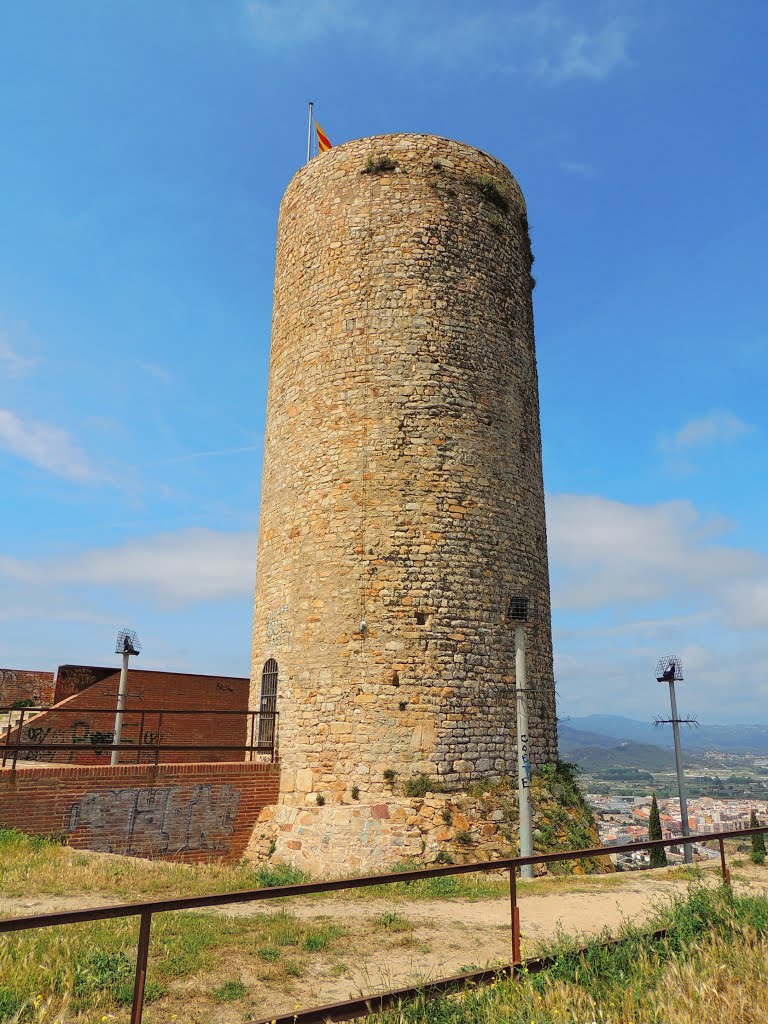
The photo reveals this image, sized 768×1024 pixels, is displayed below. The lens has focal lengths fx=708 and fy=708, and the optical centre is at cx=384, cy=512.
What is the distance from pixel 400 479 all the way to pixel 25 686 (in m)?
15.8

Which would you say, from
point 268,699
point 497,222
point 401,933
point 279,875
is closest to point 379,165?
point 497,222

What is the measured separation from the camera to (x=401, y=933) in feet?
23.6

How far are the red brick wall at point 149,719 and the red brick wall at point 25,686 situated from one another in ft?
5.61

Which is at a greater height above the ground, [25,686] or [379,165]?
[379,165]

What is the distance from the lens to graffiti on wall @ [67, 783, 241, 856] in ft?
38.0

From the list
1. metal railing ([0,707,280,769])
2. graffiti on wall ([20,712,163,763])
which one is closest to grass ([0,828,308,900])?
metal railing ([0,707,280,769])

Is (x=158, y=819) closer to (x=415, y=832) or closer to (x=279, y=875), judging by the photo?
(x=279, y=875)

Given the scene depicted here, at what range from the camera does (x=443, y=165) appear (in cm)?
1531

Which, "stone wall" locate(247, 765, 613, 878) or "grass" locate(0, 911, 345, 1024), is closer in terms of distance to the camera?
"grass" locate(0, 911, 345, 1024)

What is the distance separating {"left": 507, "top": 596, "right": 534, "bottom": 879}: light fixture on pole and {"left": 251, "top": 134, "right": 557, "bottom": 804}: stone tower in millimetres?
1071

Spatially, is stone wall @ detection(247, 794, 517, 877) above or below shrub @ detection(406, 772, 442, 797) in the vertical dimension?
below

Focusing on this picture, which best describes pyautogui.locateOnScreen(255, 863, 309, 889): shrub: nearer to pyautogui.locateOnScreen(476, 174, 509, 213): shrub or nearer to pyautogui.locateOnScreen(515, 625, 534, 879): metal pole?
pyautogui.locateOnScreen(515, 625, 534, 879): metal pole

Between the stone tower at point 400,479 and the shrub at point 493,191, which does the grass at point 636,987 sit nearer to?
the stone tower at point 400,479

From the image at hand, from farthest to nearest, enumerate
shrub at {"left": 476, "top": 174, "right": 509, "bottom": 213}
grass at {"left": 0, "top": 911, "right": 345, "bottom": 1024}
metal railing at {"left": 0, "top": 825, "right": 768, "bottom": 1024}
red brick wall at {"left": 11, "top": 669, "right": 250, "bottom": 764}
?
red brick wall at {"left": 11, "top": 669, "right": 250, "bottom": 764}
shrub at {"left": 476, "top": 174, "right": 509, "bottom": 213}
grass at {"left": 0, "top": 911, "right": 345, "bottom": 1024}
metal railing at {"left": 0, "top": 825, "right": 768, "bottom": 1024}
